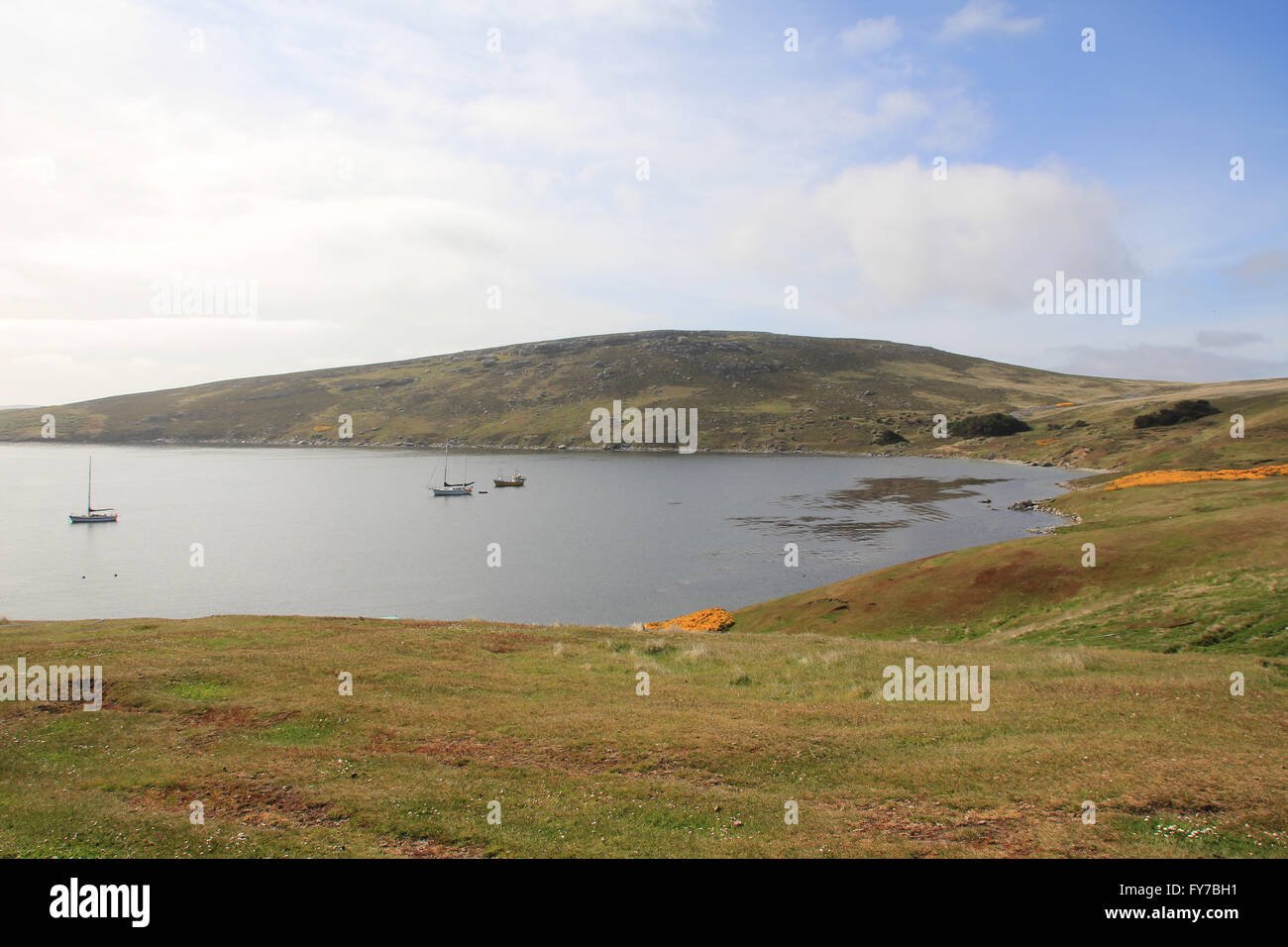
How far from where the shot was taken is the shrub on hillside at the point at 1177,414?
606ft

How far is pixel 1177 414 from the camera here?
18750cm

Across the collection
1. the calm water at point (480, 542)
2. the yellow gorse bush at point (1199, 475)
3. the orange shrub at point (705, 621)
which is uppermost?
the yellow gorse bush at point (1199, 475)

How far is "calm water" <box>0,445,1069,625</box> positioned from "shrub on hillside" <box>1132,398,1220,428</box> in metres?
34.4

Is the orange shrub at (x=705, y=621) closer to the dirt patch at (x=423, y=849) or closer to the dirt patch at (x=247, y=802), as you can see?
the dirt patch at (x=247, y=802)

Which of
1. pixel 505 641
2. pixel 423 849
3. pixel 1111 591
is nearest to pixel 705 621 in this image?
pixel 505 641

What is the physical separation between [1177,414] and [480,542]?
18531 centimetres

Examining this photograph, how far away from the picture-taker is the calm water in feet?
245

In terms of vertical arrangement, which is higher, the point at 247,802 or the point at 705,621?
the point at 247,802

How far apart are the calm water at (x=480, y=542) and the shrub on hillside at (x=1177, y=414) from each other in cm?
3436
